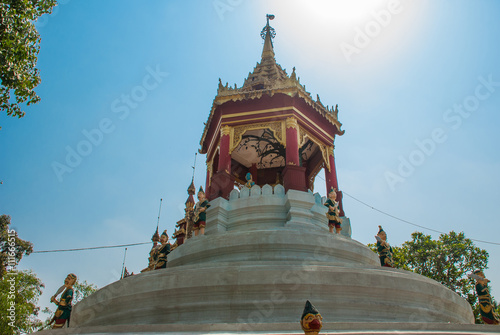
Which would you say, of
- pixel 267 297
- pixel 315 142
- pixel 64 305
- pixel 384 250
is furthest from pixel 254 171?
pixel 64 305

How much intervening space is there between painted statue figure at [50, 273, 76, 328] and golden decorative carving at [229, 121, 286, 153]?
9031 millimetres

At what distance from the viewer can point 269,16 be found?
2544 centimetres

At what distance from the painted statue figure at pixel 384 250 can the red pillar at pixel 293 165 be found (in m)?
3.55

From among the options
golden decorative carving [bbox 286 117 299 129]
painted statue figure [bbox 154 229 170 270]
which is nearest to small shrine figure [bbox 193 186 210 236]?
painted statue figure [bbox 154 229 170 270]

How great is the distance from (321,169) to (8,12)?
1537 centimetres

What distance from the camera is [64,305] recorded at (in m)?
8.57

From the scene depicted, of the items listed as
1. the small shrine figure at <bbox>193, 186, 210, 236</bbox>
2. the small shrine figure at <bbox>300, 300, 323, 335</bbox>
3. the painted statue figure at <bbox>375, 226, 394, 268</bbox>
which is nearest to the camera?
the small shrine figure at <bbox>300, 300, 323, 335</bbox>

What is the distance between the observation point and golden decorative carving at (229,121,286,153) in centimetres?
1639

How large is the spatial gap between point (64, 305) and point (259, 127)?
422 inches

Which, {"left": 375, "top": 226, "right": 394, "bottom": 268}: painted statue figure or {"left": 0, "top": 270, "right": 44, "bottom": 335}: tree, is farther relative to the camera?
{"left": 0, "top": 270, "right": 44, "bottom": 335}: tree

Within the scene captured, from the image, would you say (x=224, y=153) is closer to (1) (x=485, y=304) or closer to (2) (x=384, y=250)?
(2) (x=384, y=250)

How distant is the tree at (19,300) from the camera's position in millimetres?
20656

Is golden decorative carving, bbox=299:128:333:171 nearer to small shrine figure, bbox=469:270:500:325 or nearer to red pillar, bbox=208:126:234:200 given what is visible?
red pillar, bbox=208:126:234:200

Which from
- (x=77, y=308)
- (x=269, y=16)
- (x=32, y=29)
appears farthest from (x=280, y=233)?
(x=269, y=16)
